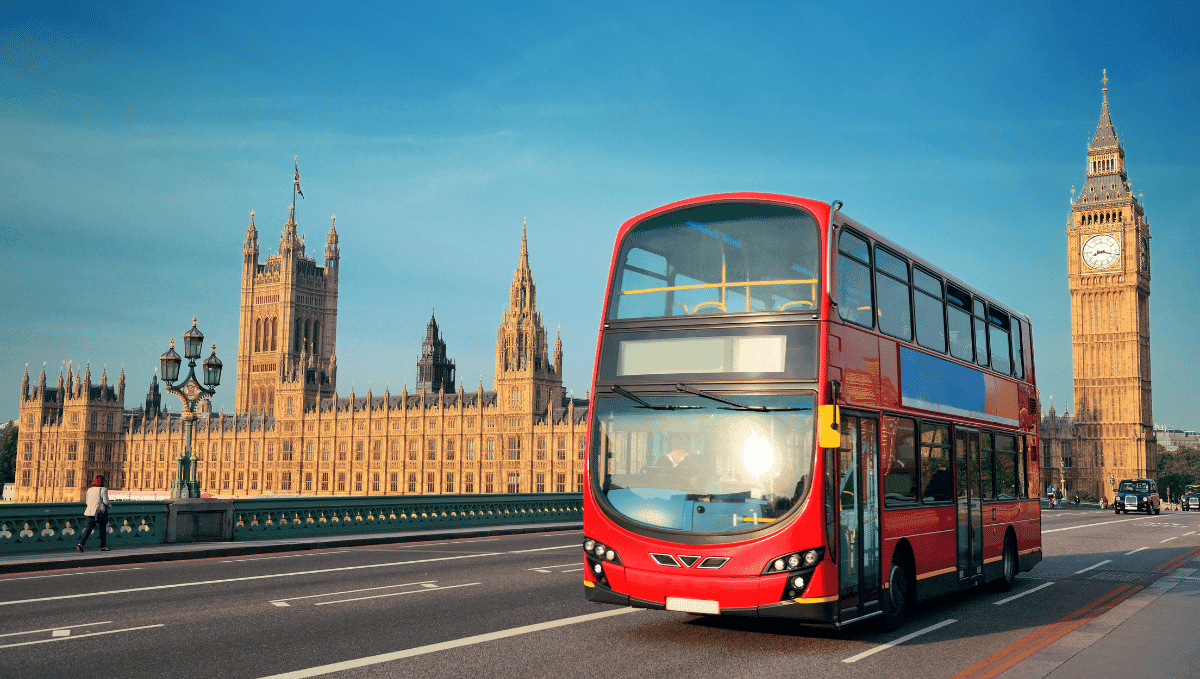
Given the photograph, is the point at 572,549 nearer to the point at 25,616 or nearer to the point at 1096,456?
the point at 25,616

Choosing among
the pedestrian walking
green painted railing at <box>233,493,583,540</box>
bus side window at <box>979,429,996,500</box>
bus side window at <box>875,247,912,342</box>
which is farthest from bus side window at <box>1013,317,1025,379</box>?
the pedestrian walking

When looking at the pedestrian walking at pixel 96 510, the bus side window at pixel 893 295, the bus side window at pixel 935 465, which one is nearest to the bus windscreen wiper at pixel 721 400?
the bus side window at pixel 893 295

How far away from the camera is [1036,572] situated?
17.8 metres

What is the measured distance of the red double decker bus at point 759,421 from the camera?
8.98 meters

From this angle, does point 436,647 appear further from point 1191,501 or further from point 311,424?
point 311,424

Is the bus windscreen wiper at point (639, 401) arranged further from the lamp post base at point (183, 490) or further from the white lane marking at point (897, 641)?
the lamp post base at point (183, 490)

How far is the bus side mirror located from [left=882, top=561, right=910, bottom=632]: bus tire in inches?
102


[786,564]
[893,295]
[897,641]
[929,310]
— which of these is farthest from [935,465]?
[786,564]

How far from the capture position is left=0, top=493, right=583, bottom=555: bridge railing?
59.5 ft

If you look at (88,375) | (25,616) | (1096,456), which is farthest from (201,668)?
(88,375)

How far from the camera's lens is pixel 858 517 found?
9852 mm

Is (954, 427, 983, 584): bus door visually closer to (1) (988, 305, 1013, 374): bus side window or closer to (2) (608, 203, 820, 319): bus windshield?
(1) (988, 305, 1013, 374): bus side window

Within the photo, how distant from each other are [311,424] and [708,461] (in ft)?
350

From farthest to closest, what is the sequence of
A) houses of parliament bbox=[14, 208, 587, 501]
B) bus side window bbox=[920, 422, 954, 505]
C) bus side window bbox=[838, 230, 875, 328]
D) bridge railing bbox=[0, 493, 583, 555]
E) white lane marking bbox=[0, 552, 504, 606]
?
houses of parliament bbox=[14, 208, 587, 501]
bridge railing bbox=[0, 493, 583, 555]
white lane marking bbox=[0, 552, 504, 606]
bus side window bbox=[920, 422, 954, 505]
bus side window bbox=[838, 230, 875, 328]
